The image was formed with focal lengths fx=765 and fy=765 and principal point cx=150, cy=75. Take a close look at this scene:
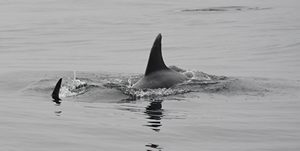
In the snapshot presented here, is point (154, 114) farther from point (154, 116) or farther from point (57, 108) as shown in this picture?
point (57, 108)

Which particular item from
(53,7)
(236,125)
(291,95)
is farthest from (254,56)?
(53,7)

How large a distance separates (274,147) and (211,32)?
18227 mm

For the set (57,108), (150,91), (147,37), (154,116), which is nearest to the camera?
(154,116)

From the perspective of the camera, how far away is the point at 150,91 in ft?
43.1

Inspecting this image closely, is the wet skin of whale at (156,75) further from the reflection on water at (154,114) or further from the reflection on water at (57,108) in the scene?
the reflection on water at (57,108)

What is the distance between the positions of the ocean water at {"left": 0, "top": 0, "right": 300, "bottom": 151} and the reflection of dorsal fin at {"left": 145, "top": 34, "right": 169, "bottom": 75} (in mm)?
481

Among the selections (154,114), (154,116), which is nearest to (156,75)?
(154,114)

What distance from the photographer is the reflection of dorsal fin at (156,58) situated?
1301 centimetres

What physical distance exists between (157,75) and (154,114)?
2.44m

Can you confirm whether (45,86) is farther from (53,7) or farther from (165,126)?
(53,7)

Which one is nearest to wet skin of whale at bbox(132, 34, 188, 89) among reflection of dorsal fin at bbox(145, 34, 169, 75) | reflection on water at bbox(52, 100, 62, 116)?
reflection of dorsal fin at bbox(145, 34, 169, 75)

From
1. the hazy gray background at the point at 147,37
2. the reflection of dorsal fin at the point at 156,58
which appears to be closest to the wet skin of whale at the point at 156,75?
the reflection of dorsal fin at the point at 156,58

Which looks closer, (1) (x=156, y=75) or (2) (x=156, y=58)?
(2) (x=156, y=58)

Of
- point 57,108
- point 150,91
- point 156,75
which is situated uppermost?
point 156,75
